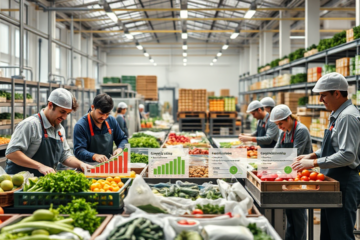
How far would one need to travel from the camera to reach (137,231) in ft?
6.93

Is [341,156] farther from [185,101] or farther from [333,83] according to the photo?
[185,101]

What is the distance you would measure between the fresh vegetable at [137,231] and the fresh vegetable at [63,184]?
68 centimetres

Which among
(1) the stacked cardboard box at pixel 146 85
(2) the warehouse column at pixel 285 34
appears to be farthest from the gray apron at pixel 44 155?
(1) the stacked cardboard box at pixel 146 85

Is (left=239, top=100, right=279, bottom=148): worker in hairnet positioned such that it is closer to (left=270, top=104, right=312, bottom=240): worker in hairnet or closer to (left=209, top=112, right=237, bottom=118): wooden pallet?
(left=270, top=104, right=312, bottom=240): worker in hairnet

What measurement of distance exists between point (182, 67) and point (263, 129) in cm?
2155

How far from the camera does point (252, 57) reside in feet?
73.7

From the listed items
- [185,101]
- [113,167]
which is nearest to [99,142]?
[113,167]

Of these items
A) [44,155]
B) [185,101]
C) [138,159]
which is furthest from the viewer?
[185,101]

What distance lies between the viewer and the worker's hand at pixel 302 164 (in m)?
3.23

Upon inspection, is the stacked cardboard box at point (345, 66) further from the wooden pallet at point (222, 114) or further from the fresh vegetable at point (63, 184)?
the fresh vegetable at point (63, 184)

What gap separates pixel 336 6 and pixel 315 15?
172 inches

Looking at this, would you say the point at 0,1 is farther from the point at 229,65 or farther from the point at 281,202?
the point at 229,65

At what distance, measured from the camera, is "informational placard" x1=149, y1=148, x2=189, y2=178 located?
11.5 ft

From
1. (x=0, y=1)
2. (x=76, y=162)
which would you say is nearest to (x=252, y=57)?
(x=0, y=1)
